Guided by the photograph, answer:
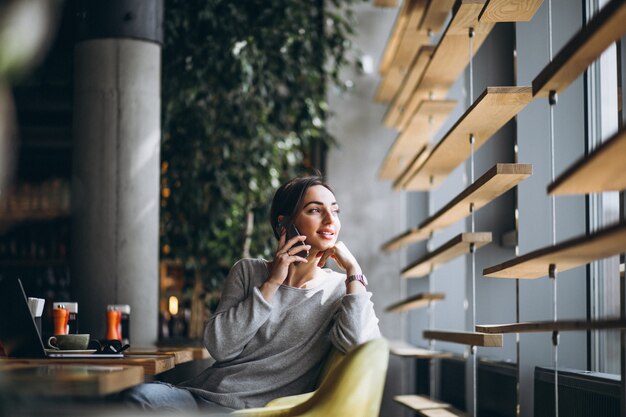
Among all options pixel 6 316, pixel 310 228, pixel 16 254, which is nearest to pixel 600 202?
pixel 310 228

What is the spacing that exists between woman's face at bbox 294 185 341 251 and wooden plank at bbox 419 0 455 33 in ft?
4.93

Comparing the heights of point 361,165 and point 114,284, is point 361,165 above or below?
above

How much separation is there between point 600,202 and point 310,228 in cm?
126

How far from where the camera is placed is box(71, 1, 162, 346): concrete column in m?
4.34

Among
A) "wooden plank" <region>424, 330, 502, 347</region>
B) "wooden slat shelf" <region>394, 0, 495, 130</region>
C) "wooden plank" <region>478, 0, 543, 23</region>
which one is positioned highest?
"wooden slat shelf" <region>394, 0, 495, 130</region>

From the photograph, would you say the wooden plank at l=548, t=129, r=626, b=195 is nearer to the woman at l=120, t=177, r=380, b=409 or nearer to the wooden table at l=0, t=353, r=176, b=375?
the woman at l=120, t=177, r=380, b=409

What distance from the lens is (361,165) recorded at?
5.99m

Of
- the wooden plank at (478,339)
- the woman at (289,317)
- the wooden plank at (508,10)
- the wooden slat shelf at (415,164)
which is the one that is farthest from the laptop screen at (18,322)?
the wooden slat shelf at (415,164)

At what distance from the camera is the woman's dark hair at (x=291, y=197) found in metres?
2.63

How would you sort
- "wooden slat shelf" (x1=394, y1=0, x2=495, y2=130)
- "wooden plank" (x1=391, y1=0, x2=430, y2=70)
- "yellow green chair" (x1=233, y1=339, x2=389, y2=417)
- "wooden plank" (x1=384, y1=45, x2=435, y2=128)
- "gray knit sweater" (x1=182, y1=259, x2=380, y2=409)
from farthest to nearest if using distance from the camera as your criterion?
"wooden plank" (x1=391, y1=0, x2=430, y2=70), "wooden plank" (x1=384, y1=45, x2=435, y2=128), "wooden slat shelf" (x1=394, y1=0, x2=495, y2=130), "gray knit sweater" (x1=182, y1=259, x2=380, y2=409), "yellow green chair" (x1=233, y1=339, x2=389, y2=417)

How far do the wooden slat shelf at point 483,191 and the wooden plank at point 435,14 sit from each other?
95 centimetres

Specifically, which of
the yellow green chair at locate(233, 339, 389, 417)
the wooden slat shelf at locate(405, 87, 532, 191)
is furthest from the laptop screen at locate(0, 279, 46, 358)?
the wooden slat shelf at locate(405, 87, 532, 191)

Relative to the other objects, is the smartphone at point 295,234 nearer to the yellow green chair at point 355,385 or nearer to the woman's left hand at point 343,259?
the woman's left hand at point 343,259

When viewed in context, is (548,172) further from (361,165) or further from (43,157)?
(43,157)
